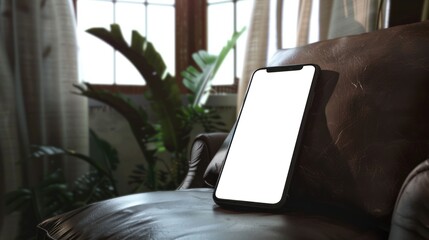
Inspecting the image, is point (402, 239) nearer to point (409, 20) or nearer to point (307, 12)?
point (409, 20)

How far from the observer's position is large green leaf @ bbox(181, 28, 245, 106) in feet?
6.53

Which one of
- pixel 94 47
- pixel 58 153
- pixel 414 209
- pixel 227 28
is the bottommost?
pixel 58 153

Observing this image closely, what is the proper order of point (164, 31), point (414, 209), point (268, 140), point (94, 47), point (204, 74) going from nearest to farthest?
point (414, 209), point (268, 140), point (204, 74), point (94, 47), point (164, 31)

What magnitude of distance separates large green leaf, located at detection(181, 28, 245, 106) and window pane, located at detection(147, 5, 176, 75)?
17.5 inches

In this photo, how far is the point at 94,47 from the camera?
7.89 ft

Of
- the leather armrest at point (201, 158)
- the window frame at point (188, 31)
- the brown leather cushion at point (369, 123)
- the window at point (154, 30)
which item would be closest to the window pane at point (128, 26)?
the window at point (154, 30)

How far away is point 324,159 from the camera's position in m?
0.88

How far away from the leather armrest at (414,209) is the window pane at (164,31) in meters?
1.90

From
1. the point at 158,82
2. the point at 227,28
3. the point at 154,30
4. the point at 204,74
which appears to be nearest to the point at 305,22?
the point at 204,74

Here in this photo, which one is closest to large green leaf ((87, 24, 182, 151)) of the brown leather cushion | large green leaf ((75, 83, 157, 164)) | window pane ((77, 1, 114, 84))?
large green leaf ((75, 83, 157, 164))

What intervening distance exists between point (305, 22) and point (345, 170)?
42.2 inches

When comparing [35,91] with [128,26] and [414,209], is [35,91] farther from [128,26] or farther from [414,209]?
[414,209]

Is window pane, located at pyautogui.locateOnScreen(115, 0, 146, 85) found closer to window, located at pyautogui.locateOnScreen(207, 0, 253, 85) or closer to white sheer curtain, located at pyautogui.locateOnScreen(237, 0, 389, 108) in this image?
window, located at pyautogui.locateOnScreen(207, 0, 253, 85)

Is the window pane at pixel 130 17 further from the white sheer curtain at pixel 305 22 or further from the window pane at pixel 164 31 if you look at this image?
the white sheer curtain at pixel 305 22
